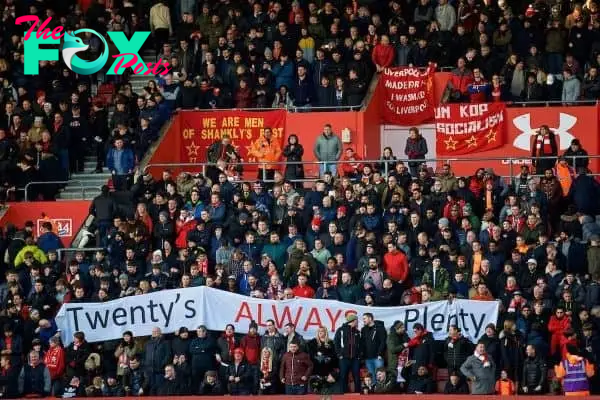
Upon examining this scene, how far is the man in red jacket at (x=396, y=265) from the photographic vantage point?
33.4 metres

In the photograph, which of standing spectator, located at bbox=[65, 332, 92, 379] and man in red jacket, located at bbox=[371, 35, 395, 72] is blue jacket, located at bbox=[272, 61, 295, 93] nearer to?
man in red jacket, located at bbox=[371, 35, 395, 72]

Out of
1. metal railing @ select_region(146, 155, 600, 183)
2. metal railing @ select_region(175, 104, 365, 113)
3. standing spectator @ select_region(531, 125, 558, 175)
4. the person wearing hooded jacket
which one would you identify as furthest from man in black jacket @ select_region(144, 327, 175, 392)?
metal railing @ select_region(175, 104, 365, 113)

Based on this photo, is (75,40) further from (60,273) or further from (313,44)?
(60,273)

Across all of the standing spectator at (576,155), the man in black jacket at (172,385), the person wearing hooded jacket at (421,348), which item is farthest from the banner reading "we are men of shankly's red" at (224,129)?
the person wearing hooded jacket at (421,348)

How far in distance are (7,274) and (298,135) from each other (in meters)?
7.64

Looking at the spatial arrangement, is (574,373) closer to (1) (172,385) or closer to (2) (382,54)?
(1) (172,385)

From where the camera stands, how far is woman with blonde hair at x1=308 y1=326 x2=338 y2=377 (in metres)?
32.3

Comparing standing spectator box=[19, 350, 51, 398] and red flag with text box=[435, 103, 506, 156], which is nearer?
standing spectator box=[19, 350, 51, 398]

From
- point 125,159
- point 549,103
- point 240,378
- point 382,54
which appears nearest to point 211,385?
point 240,378

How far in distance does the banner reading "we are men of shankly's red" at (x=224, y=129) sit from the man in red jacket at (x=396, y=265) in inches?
299

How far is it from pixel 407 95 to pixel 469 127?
1.70m

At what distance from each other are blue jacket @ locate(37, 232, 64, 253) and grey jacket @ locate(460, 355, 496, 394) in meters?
8.97

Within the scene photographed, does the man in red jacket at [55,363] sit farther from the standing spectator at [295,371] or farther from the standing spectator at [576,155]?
the standing spectator at [576,155]

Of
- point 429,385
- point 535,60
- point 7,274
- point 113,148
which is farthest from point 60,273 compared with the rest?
point 535,60
